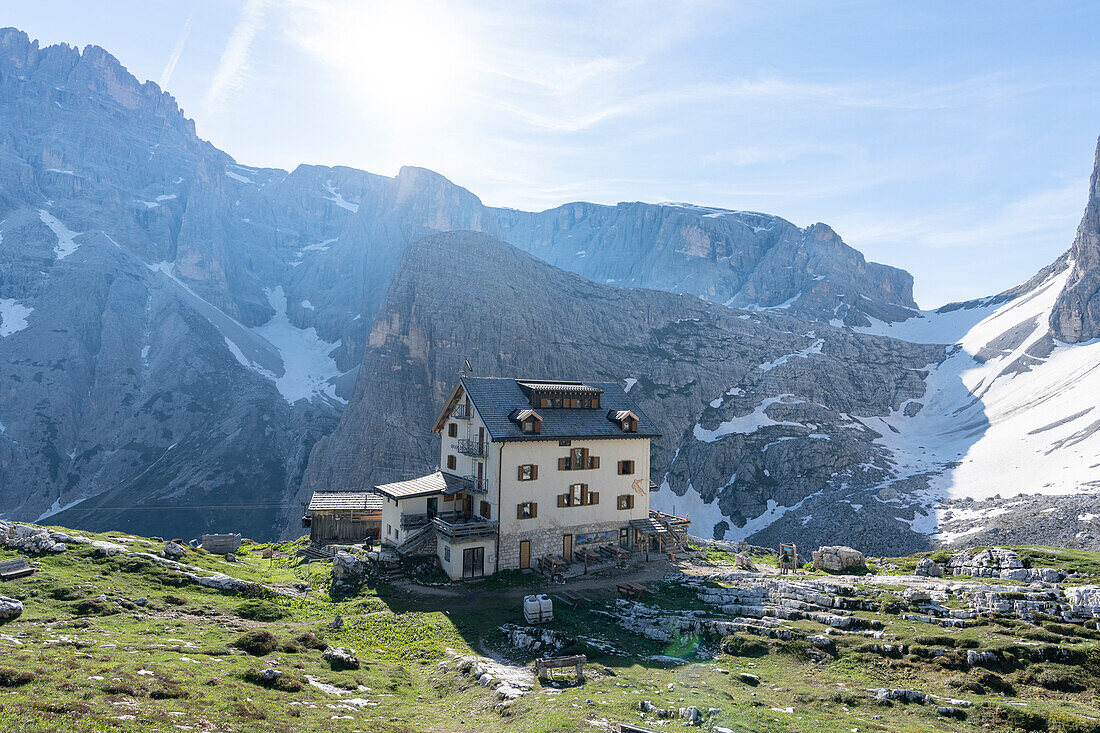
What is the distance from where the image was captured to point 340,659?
24.2 meters

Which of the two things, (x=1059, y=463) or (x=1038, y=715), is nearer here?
(x=1038, y=715)

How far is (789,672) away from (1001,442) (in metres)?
131

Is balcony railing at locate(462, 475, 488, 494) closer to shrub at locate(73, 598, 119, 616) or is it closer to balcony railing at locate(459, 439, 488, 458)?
balcony railing at locate(459, 439, 488, 458)

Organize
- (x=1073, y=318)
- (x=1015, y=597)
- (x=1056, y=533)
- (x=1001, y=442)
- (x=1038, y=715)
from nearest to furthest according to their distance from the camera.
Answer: (x=1038, y=715)
(x=1015, y=597)
(x=1056, y=533)
(x=1001, y=442)
(x=1073, y=318)

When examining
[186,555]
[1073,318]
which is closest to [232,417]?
[186,555]

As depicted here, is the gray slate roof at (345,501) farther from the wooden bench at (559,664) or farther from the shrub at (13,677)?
the shrub at (13,677)

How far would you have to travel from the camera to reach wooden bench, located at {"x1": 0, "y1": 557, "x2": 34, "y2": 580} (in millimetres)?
26586

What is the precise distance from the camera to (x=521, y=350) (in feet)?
542

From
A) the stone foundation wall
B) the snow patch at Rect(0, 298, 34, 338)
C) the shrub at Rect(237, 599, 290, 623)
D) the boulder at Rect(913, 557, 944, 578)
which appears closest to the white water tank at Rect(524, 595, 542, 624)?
the stone foundation wall

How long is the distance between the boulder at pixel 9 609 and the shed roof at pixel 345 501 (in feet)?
115

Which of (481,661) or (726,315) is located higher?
(726,315)

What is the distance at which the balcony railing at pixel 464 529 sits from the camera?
4275 cm

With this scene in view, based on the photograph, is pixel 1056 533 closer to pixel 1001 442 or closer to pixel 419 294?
pixel 1001 442

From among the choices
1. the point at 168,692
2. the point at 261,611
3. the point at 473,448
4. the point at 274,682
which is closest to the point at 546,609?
the point at 261,611
